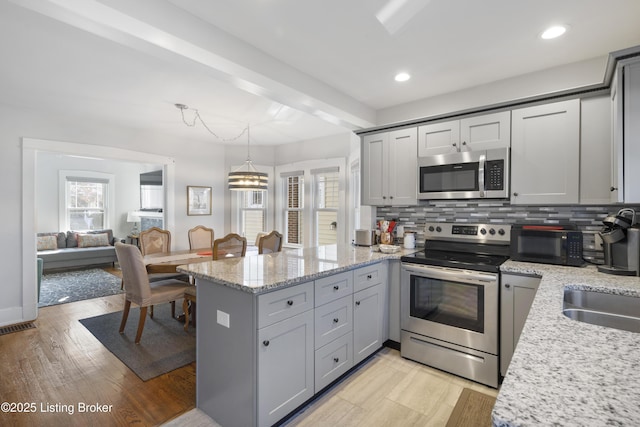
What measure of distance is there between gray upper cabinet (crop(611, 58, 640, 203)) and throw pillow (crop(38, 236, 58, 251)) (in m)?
8.85

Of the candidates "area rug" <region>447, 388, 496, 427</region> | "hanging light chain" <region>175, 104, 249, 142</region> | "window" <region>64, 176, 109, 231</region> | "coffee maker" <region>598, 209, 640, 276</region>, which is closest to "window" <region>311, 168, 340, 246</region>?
"hanging light chain" <region>175, 104, 249, 142</region>

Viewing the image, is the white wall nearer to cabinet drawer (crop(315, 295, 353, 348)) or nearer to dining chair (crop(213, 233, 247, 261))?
dining chair (crop(213, 233, 247, 261))

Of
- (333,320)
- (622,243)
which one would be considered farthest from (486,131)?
(333,320)

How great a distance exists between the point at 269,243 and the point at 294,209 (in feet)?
6.33

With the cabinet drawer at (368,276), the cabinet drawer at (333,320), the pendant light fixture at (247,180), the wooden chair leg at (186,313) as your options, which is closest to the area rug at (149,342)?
the wooden chair leg at (186,313)

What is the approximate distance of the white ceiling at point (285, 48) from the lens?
184 centimetres

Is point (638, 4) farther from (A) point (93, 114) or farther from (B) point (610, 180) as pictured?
(A) point (93, 114)

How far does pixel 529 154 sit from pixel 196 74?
118 inches

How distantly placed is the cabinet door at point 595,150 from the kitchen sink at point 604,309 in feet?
2.73

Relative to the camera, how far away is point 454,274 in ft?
8.22

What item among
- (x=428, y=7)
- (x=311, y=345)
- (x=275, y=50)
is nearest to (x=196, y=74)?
(x=275, y=50)

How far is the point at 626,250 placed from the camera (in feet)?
6.79

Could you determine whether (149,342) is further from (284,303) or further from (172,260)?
(284,303)

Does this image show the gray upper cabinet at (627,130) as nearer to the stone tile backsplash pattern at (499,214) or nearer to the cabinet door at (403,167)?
the stone tile backsplash pattern at (499,214)
